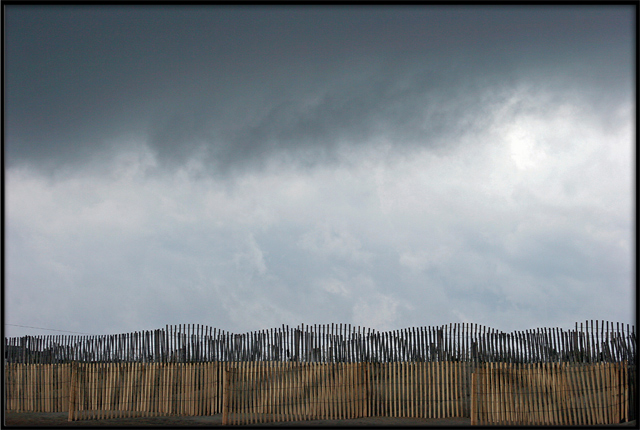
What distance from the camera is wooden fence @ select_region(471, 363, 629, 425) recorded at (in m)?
10.3

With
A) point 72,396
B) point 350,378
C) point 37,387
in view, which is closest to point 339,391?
point 350,378

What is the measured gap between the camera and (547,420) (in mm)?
10414

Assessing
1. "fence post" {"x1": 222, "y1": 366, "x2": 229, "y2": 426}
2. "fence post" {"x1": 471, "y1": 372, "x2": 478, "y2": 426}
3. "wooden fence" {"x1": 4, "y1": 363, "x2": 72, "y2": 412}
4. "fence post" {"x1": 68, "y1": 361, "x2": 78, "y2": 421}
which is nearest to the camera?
"fence post" {"x1": 471, "y1": 372, "x2": 478, "y2": 426}

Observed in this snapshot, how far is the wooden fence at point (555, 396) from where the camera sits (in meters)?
10.3

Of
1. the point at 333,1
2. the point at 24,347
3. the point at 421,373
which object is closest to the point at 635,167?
the point at 333,1

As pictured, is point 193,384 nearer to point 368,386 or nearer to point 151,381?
point 151,381

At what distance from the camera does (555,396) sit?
10.5 meters

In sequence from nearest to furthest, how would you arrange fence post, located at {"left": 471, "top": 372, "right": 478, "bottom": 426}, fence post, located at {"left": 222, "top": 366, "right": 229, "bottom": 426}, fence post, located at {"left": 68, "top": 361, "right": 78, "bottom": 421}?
fence post, located at {"left": 471, "top": 372, "right": 478, "bottom": 426} < fence post, located at {"left": 222, "top": 366, "right": 229, "bottom": 426} < fence post, located at {"left": 68, "top": 361, "right": 78, "bottom": 421}

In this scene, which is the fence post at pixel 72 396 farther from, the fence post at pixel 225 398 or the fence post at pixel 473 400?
the fence post at pixel 473 400

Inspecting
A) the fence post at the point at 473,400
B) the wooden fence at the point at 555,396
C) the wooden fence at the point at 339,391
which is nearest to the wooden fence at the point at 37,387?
the wooden fence at the point at 339,391

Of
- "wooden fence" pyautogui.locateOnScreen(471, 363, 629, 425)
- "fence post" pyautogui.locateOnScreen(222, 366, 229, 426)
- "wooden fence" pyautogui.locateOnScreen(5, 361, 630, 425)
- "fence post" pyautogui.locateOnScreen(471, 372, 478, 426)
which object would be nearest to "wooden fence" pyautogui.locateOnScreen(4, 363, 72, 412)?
"wooden fence" pyautogui.locateOnScreen(5, 361, 630, 425)

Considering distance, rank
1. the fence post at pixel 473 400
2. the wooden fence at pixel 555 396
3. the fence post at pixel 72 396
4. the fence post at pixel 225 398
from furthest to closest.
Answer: the fence post at pixel 72 396, the fence post at pixel 225 398, the wooden fence at pixel 555 396, the fence post at pixel 473 400

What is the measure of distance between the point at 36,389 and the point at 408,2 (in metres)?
11.9

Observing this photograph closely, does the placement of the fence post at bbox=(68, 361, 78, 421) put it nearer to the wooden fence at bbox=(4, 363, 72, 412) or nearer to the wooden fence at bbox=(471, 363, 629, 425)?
the wooden fence at bbox=(4, 363, 72, 412)
